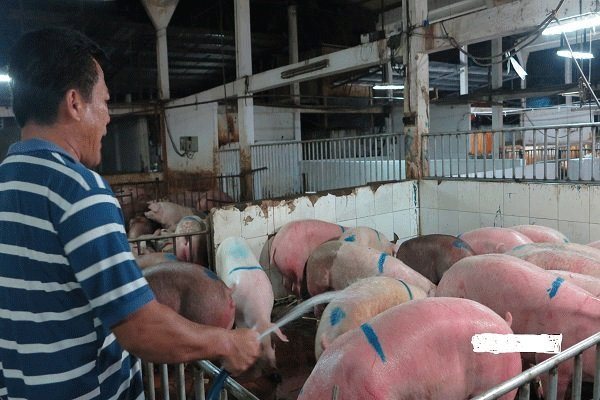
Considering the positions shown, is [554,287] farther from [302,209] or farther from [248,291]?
[302,209]

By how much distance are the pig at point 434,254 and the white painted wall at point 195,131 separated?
7.35m

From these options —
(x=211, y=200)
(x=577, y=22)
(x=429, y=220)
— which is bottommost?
(x=429, y=220)

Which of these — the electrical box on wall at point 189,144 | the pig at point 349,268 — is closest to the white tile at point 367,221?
the pig at point 349,268

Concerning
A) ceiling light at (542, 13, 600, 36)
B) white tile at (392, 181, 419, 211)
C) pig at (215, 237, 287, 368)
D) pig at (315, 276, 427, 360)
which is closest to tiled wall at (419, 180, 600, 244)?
white tile at (392, 181, 419, 211)

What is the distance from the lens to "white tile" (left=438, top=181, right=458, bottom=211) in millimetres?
6950

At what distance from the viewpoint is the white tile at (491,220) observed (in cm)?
646

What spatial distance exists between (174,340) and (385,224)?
6161mm

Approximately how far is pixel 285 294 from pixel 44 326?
204 inches

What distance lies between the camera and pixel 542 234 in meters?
5.40

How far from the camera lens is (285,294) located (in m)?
6.37

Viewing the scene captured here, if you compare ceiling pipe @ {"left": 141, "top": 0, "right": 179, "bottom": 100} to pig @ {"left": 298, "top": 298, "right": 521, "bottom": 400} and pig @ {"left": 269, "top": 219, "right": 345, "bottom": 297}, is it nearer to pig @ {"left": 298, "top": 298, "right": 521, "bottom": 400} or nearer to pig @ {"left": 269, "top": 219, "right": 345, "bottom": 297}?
pig @ {"left": 269, "top": 219, "right": 345, "bottom": 297}

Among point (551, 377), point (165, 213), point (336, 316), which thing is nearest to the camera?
point (551, 377)

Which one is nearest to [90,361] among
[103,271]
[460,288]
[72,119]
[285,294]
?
[103,271]

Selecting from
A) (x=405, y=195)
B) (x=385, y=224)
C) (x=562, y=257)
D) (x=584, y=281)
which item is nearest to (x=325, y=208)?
(x=385, y=224)
